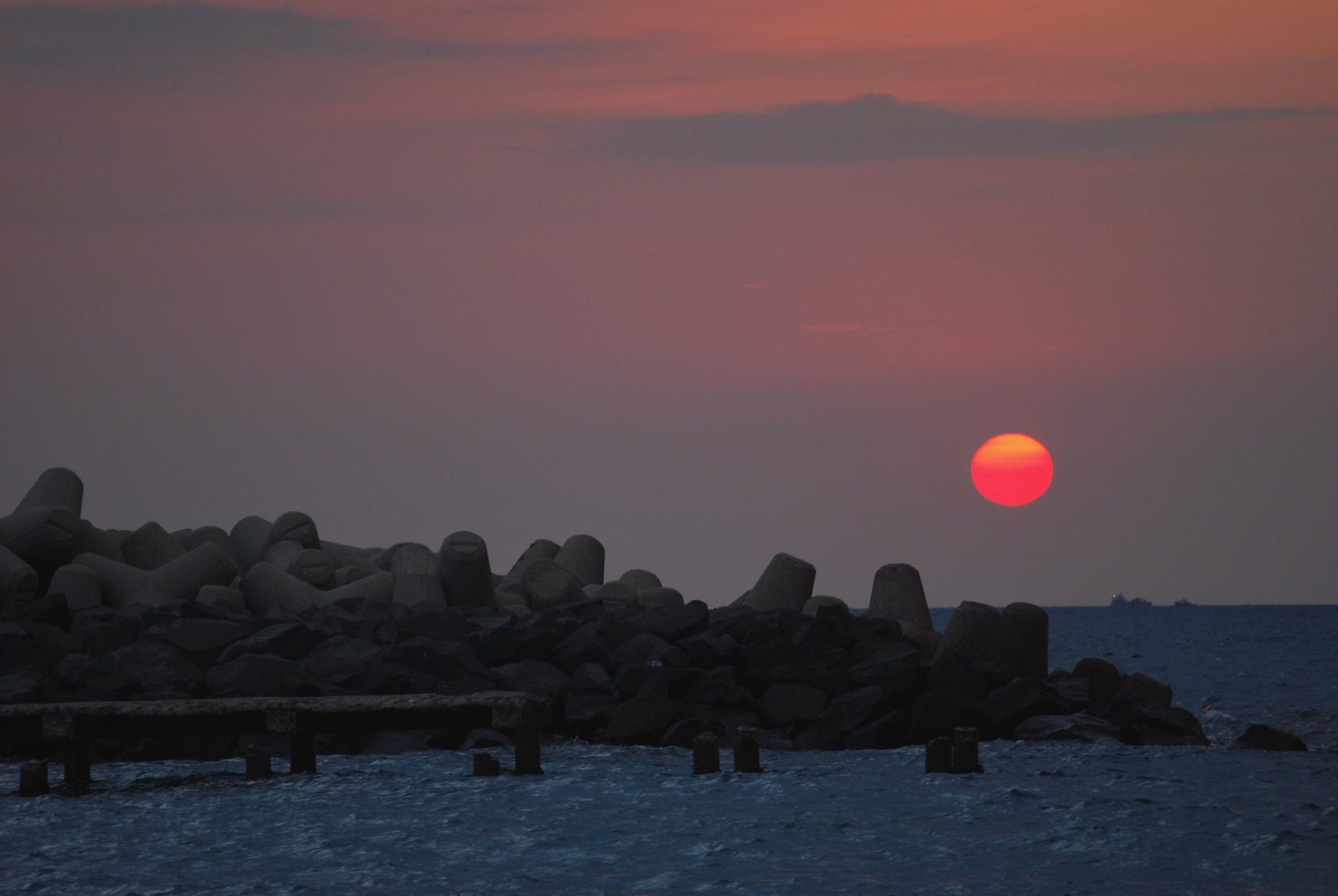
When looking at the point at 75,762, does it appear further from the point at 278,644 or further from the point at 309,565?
the point at 309,565

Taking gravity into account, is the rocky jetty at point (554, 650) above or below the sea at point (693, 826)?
above

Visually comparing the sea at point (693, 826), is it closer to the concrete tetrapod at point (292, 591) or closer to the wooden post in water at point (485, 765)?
the wooden post in water at point (485, 765)

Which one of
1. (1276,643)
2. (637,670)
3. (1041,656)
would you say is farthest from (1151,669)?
(637,670)

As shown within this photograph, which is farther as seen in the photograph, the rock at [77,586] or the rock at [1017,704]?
the rock at [77,586]

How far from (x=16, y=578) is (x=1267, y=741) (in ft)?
52.4

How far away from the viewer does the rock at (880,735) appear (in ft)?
53.7

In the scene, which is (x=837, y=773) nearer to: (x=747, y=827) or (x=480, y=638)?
(x=747, y=827)

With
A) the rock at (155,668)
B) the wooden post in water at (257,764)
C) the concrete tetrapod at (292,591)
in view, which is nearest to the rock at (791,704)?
the wooden post in water at (257,764)

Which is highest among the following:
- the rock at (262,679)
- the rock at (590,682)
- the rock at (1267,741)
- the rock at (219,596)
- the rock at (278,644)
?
the rock at (219,596)

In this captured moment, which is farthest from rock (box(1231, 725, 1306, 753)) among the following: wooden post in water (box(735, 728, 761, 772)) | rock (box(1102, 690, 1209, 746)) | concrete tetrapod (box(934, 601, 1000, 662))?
wooden post in water (box(735, 728, 761, 772))

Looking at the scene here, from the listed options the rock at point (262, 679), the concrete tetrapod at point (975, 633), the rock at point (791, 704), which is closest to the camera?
the rock at point (262, 679)

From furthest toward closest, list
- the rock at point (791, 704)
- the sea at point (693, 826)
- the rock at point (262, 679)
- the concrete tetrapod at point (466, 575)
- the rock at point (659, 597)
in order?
the rock at point (659, 597) < the concrete tetrapod at point (466, 575) < the rock at point (791, 704) < the rock at point (262, 679) < the sea at point (693, 826)

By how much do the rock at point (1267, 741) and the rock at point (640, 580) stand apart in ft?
29.4

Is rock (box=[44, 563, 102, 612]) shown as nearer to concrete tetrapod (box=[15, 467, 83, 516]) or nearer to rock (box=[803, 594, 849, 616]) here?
concrete tetrapod (box=[15, 467, 83, 516])
